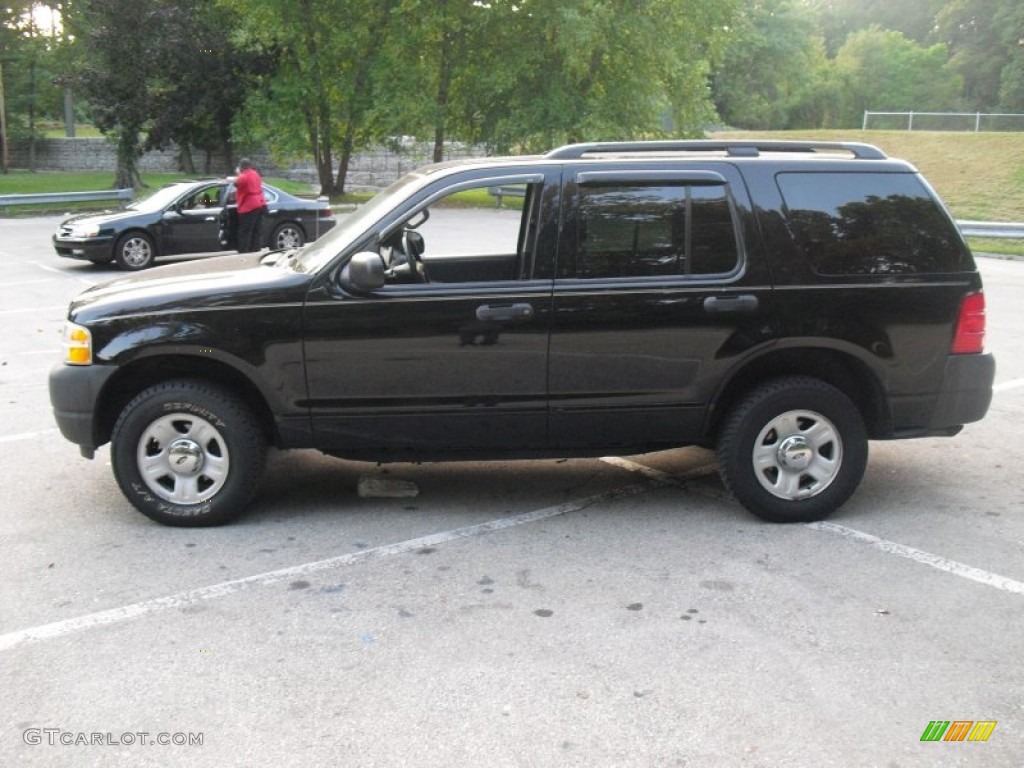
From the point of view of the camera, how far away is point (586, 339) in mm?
5328

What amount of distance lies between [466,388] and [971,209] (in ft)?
97.1

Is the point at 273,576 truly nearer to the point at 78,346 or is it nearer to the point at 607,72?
the point at 78,346

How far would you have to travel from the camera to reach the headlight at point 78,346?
5.31 metres

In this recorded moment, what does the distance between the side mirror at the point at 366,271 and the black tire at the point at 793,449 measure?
1.98m

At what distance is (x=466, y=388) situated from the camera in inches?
210

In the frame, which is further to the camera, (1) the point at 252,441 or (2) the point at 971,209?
(2) the point at 971,209

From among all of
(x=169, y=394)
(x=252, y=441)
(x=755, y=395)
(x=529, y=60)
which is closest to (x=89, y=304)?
(x=169, y=394)

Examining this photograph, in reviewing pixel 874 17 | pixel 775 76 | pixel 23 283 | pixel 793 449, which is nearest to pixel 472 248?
pixel 793 449

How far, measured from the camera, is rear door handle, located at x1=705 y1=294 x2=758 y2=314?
536 cm

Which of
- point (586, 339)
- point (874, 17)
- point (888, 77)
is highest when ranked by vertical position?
Result: point (874, 17)

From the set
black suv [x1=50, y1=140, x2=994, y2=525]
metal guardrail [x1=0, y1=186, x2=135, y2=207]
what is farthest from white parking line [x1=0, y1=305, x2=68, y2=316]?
metal guardrail [x1=0, y1=186, x2=135, y2=207]

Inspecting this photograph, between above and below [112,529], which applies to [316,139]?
above

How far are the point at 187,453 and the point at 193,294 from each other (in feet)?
2.67

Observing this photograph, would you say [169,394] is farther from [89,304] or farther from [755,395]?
[755,395]
